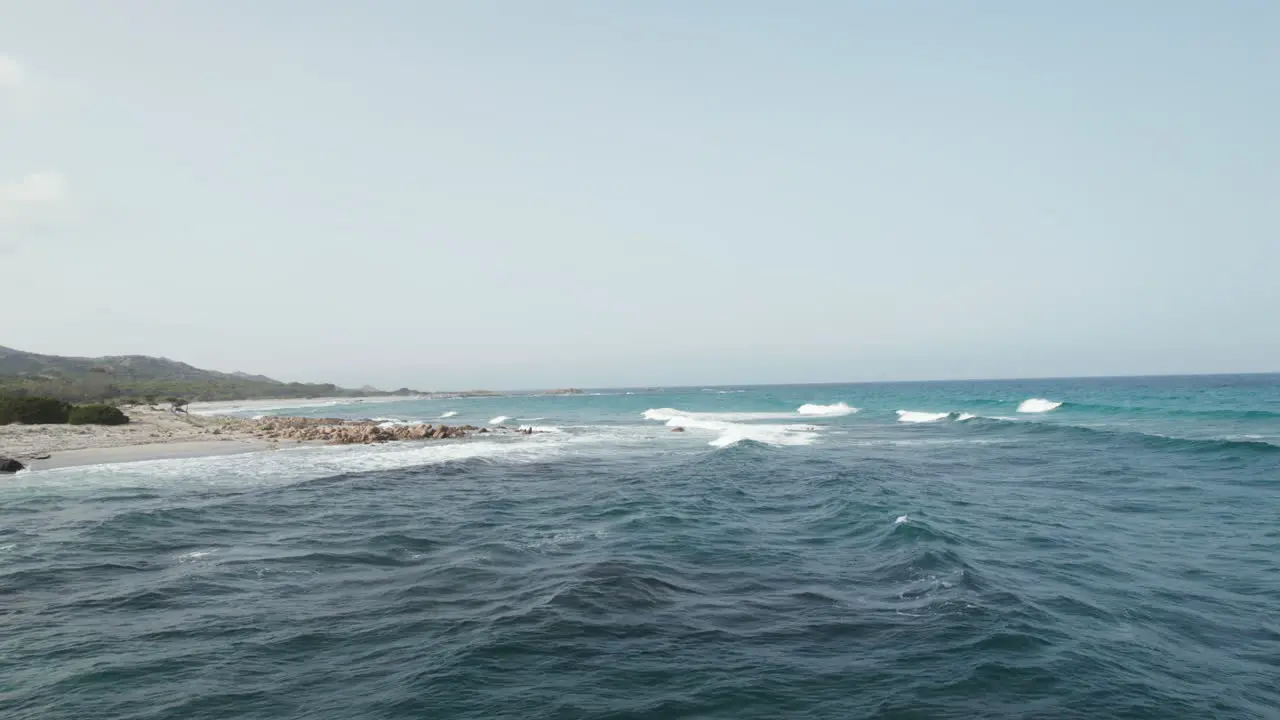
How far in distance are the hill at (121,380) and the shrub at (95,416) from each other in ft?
66.2

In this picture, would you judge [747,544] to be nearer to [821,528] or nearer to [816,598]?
[821,528]

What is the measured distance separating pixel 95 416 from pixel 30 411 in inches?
128

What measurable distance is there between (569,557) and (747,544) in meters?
4.05

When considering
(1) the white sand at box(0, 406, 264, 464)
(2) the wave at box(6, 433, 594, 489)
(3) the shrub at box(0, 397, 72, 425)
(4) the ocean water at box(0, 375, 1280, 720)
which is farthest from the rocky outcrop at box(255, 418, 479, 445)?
(4) the ocean water at box(0, 375, 1280, 720)

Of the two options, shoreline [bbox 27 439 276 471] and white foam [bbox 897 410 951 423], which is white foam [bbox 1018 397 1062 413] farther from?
shoreline [bbox 27 439 276 471]

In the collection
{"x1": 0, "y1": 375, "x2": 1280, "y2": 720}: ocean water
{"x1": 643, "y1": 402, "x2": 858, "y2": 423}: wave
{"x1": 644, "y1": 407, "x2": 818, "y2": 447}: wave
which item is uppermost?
{"x1": 643, "y1": 402, "x2": 858, "y2": 423}: wave

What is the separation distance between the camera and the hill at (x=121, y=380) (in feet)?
254

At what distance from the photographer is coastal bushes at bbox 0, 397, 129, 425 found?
140 ft

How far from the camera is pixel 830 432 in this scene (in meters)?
49.2

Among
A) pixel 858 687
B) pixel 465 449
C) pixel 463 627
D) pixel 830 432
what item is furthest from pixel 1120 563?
pixel 830 432

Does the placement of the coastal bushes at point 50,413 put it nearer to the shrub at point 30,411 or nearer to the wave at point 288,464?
the shrub at point 30,411

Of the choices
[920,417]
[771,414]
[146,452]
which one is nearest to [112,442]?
[146,452]

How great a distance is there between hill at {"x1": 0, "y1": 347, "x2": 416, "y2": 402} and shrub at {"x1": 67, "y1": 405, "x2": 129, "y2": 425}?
2019cm

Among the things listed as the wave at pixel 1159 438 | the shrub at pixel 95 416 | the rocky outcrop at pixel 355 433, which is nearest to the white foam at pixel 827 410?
the wave at pixel 1159 438
